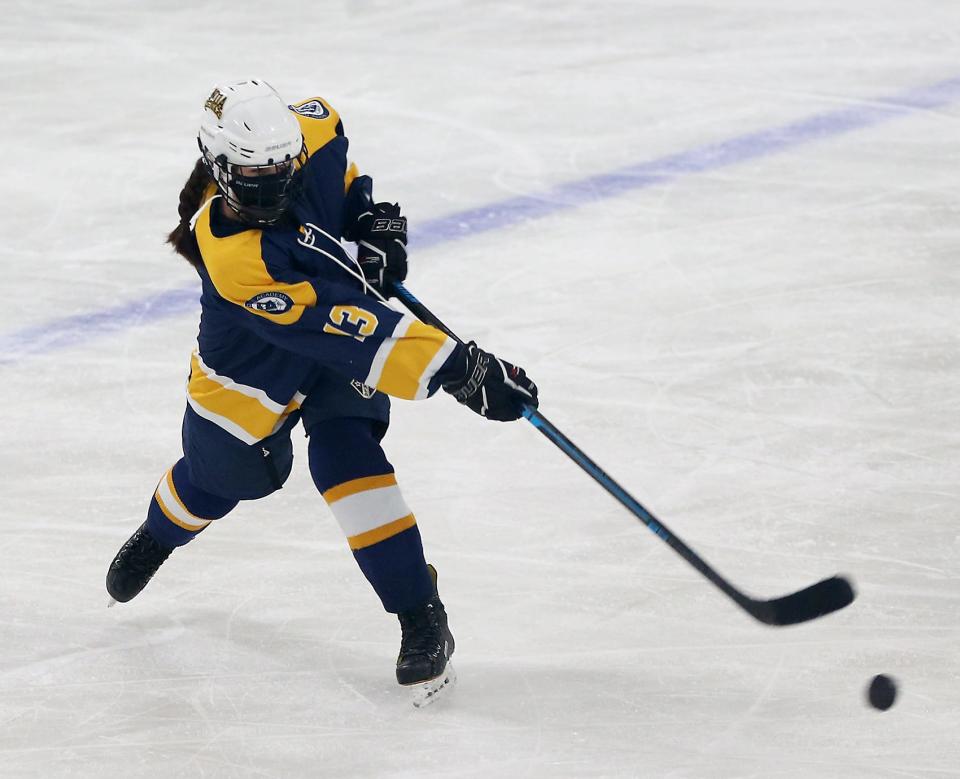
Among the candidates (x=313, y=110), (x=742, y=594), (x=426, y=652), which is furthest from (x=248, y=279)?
(x=742, y=594)

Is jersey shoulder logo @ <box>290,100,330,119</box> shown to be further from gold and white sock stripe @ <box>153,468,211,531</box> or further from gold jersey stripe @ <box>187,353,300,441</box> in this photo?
gold and white sock stripe @ <box>153,468,211,531</box>

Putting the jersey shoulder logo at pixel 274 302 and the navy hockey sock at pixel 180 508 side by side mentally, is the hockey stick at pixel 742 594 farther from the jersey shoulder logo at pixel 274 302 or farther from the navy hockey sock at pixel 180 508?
the navy hockey sock at pixel 180 508

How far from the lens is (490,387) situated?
2254 millimetres

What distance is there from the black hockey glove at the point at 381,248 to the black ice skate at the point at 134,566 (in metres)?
0.63

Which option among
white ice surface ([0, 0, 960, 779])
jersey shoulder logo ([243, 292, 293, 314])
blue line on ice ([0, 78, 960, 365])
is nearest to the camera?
jersey shoulder logo ([243, 292, 293, 314])

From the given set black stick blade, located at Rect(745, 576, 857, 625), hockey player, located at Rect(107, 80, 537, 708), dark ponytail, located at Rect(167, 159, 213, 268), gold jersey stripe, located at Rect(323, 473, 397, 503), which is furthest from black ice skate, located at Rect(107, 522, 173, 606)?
black stick blade, located at Rect(745, 576, 857, 625)

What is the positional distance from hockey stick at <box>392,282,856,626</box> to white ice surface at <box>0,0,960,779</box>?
0.11 m

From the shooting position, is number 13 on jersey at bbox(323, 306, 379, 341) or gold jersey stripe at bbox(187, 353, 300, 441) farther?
gold jersey stripe at bbox(187, 353, 300, 441)

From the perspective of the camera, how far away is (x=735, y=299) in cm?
383

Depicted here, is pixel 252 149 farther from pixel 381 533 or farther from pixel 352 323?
pixel 381 533

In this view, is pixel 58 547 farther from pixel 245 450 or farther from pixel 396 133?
pixel 396 133

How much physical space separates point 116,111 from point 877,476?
345 centimetres

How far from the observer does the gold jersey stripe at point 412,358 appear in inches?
86.8

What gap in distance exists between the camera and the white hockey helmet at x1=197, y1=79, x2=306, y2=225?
2.19 metres
